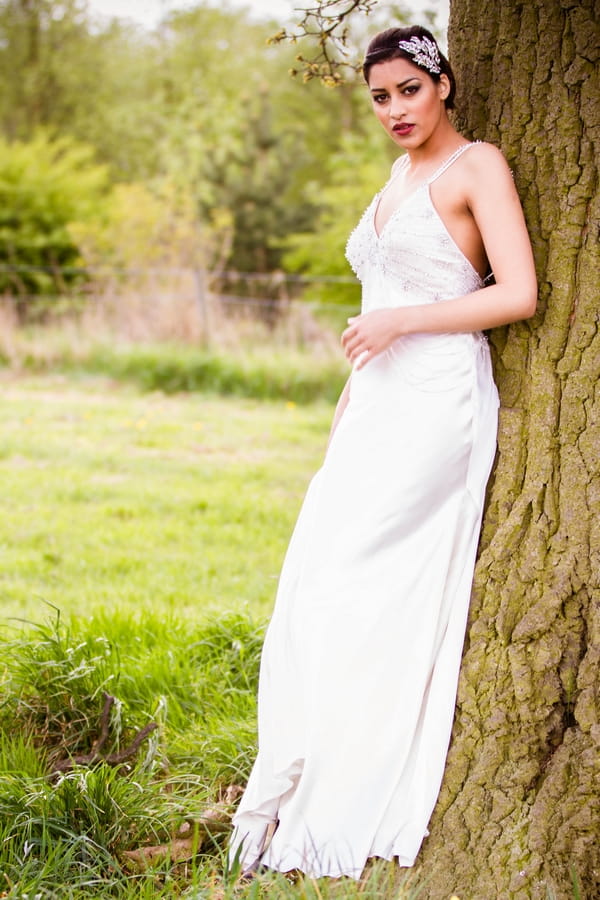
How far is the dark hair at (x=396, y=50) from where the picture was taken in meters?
2.27

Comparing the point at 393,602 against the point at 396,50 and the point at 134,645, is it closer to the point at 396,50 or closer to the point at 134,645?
the point at 396,50

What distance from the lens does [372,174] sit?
56.2 ft

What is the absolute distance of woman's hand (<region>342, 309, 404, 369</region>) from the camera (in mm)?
2254

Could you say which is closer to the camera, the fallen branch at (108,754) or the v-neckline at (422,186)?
the v-neckline at (422,186)

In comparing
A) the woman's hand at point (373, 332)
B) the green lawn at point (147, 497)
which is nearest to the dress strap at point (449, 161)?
the woman's hand at point (373, 332)

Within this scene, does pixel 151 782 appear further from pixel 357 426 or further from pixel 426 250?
pixel 426 250

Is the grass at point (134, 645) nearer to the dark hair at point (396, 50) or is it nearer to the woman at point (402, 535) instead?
the woman at point (402, 535)

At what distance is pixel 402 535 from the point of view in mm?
2326

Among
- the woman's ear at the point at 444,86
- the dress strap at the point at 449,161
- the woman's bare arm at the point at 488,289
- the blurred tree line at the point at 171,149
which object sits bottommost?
the woman's bare arm at the point at 488,289

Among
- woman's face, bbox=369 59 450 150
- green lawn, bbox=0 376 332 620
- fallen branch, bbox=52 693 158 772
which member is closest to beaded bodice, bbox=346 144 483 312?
woman's face, bbox=369 59 450 150

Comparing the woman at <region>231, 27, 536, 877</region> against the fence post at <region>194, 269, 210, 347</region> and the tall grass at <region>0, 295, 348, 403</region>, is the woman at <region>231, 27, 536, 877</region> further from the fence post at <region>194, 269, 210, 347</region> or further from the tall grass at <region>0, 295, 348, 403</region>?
the fence post at <region>194, 269, 210, 347</region>

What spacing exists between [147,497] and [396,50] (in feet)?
14.3

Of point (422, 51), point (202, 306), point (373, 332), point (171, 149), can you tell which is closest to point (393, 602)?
point (373, 332)

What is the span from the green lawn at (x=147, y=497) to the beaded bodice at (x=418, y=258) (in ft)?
5.74
